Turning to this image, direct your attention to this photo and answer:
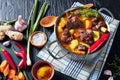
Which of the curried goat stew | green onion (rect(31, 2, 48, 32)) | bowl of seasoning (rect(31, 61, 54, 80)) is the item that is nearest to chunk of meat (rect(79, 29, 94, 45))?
the curried goat stew

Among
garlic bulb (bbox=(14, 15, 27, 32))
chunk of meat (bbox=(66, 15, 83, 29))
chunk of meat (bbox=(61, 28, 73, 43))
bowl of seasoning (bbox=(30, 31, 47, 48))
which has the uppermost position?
chunk of meat (bbox=(66, 15, 83, 29))

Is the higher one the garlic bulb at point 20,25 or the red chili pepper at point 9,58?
the garlic bulb at point 20,25

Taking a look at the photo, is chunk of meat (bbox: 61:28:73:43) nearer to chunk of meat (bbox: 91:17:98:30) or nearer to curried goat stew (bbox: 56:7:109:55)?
curried goat stew (bbox: 56:7:109:55)

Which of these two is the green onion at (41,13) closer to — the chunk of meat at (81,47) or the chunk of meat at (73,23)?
the chunk of meat at (73,23)

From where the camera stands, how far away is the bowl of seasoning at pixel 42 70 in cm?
192

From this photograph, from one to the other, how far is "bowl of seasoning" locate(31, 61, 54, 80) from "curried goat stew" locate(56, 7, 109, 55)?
175 millimetres

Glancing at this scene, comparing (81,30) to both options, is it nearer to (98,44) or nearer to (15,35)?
(98,44)

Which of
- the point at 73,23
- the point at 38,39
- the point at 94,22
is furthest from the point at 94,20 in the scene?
the point at 38,39

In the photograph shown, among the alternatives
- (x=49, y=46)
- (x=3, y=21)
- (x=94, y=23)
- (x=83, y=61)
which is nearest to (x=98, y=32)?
(x=94, y=23)

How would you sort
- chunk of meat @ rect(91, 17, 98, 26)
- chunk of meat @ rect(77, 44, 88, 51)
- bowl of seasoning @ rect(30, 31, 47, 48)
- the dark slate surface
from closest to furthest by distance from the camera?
chunk of meat @ rect(77, 44, 88, 51), chunk of meat @ rect(91, 17, 98, 26), bowl of seasoning @ rect(30, 31, 47, 48), the dark slate surface

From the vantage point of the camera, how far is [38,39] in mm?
2107

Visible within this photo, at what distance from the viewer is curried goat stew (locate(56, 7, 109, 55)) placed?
1.87m

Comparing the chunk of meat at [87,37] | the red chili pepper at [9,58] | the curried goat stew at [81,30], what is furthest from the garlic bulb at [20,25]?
the chunk of meat at [87,37]

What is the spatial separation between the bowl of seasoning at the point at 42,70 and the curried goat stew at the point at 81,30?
175 mm
